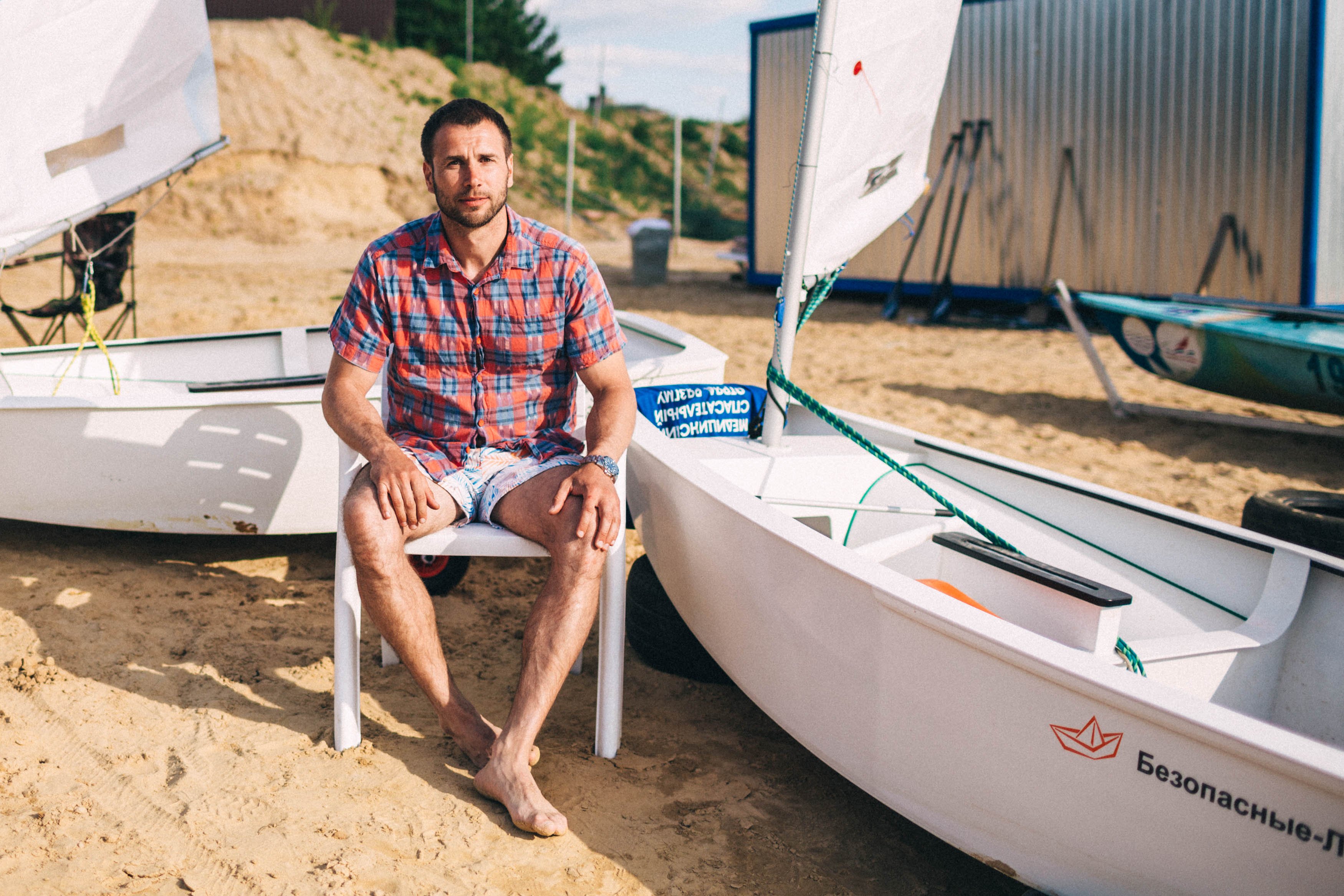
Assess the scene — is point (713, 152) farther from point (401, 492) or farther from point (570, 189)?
point (401, 492)

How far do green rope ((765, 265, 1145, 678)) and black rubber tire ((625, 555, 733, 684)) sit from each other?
66 centimetres

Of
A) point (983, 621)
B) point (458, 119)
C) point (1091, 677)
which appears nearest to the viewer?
point (1091, 677)

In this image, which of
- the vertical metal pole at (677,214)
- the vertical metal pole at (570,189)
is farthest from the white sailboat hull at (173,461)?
the vertical metal pole at (677,214)

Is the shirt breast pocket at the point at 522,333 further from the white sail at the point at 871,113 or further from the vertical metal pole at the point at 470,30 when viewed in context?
the vertical metal pole at the point at 470,30

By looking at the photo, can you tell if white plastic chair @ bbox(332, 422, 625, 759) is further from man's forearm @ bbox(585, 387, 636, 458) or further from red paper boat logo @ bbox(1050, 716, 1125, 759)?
red paper boat logo @ bbox(1050, 716, 1125, 759)

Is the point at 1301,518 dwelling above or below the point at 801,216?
below

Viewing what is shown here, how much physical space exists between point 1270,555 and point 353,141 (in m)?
18.9

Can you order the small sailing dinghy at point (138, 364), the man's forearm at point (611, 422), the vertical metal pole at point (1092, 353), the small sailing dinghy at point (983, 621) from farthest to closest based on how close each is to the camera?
the vertical metal pole at point (1092, 353), the small sailing dinghy at point (138, 364), the man's forearm at point (611, 422), the small sailing dinghy at point (983, 621)

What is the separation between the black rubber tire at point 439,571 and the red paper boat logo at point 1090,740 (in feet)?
7.03

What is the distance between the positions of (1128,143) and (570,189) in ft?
29.8

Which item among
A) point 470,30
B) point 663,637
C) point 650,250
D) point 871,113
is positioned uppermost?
point 470,30

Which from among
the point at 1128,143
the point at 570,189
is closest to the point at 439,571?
the point at 1128,143

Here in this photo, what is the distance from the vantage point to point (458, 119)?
2.32 m

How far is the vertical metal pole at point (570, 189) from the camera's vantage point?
52.9 feet
